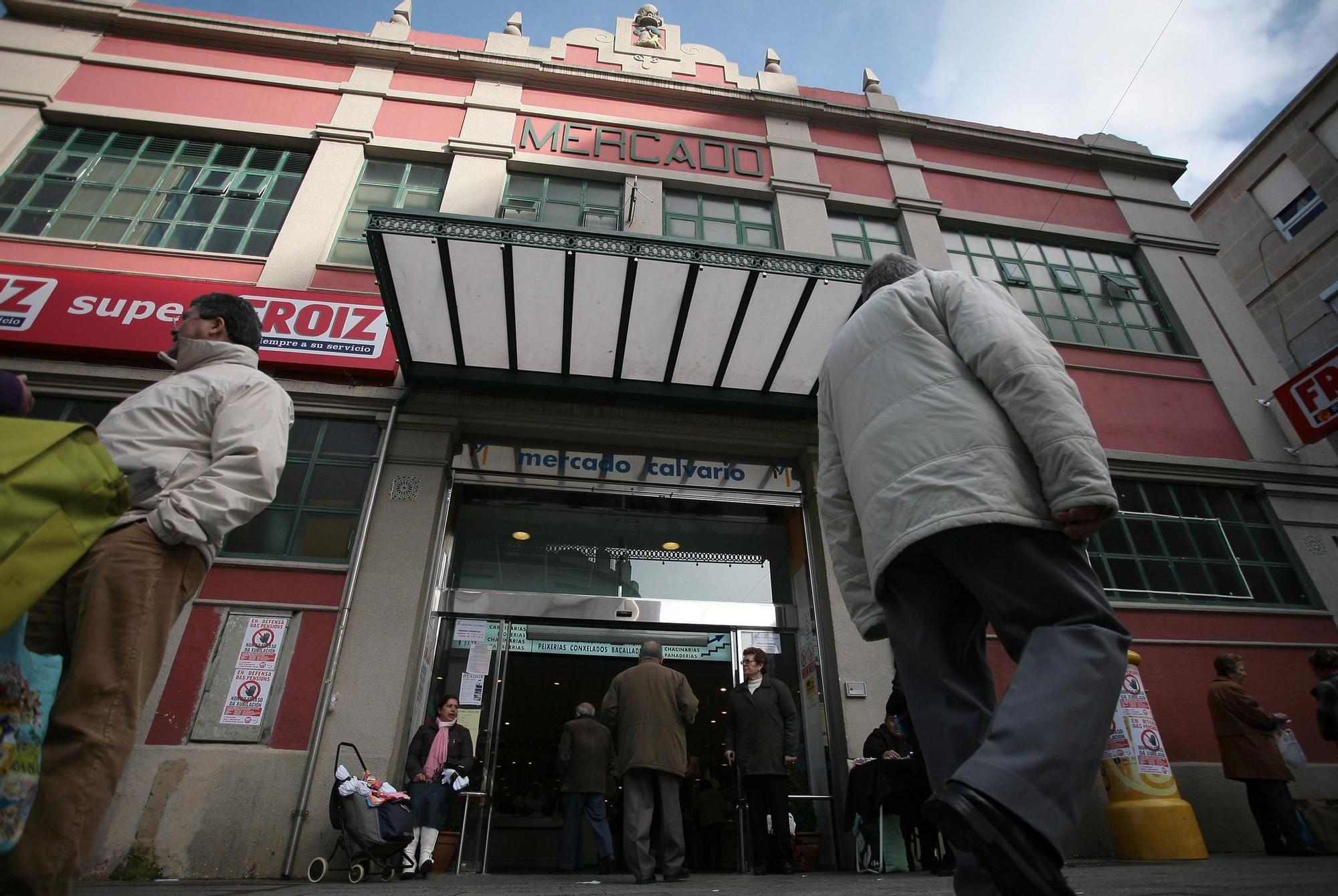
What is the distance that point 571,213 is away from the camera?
10055mm

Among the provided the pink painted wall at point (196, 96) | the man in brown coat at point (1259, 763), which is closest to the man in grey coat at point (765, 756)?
the man in brown coat at point (1259, 763)

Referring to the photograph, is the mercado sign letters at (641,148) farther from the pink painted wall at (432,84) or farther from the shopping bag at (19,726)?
the shopping bag at (19,726)

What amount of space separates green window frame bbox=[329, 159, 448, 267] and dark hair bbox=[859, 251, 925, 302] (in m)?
7.96

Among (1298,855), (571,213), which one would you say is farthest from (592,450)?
(1298,855)

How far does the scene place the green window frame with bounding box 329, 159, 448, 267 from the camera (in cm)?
914

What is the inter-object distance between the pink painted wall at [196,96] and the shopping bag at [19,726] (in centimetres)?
1042

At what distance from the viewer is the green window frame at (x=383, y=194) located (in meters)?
9.14

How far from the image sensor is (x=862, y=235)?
1077 cm

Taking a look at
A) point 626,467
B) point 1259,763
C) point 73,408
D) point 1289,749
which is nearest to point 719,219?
point 626,467

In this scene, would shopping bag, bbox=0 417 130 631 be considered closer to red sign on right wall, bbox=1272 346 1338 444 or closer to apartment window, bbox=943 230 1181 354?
apartment window, bbox=943 230 1181 354

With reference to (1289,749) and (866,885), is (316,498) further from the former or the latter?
(1289,749)

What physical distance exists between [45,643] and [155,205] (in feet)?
30.6

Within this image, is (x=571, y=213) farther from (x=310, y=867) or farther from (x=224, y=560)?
(x=310, y=867)

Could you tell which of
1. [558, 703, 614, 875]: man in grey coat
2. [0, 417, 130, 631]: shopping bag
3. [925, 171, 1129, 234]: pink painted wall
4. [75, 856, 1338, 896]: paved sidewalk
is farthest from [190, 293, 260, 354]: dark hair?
[925, 171, 1129, 234]: pink painted wall
